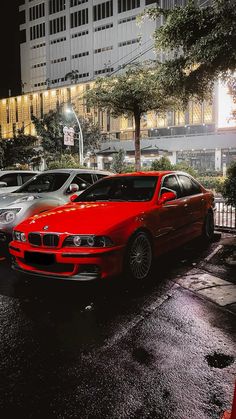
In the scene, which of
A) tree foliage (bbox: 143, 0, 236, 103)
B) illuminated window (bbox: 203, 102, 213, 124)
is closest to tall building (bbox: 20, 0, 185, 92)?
illuminated window (bbox: 203, 102, 213, 124)

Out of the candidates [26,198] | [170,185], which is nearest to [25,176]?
[26,198]

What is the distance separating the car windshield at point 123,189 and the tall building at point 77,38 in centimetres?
4444

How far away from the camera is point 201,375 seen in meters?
2.63

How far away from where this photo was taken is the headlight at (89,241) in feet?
13.5

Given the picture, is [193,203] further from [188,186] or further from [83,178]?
[83,178]

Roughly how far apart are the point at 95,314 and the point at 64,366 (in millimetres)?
1045

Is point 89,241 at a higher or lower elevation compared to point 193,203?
lower

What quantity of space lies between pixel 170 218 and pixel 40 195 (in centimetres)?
304

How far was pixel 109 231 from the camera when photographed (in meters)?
4.16

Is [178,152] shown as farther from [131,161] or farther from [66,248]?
[66,248]

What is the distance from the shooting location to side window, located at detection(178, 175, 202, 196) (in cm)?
642

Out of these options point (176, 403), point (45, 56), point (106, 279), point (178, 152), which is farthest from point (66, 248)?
point (45, 56)

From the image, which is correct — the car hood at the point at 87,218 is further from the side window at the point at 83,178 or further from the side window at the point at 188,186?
the side window at the point at 83,178

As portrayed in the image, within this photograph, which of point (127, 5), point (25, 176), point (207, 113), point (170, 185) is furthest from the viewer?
point (127, 5)
